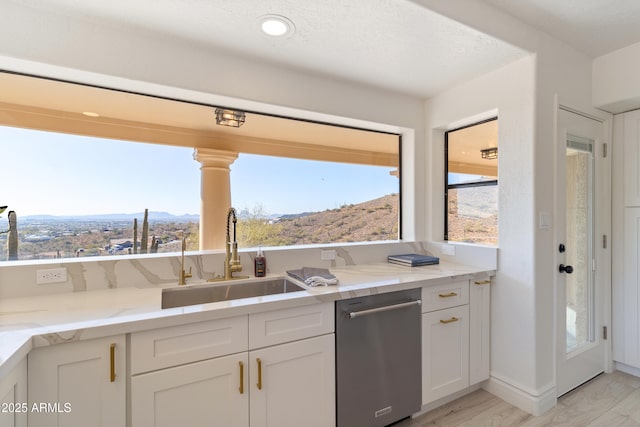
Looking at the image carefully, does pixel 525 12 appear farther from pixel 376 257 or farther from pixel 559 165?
pixel 376 257

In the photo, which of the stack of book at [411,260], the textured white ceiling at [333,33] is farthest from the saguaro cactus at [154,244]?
the stack of book at [411,260]

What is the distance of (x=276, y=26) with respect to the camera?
5.44ft

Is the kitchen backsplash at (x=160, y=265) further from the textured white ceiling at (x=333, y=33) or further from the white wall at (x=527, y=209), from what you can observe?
the textured white ceiling at (x=333, y=33)

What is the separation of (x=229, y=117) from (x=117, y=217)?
1.03m

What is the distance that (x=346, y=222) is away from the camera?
2736mm

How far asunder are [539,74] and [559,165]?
0.61 metres

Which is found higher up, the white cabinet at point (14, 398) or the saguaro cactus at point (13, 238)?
the saguaro cactus at point (13, 238)

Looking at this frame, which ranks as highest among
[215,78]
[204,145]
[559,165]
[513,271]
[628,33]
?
[628,33]

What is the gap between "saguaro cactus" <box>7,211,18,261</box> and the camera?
1.68 meters

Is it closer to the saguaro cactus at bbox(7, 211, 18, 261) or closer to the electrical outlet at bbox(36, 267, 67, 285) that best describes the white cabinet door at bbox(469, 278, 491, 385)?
the electrical outlet at bbox(36, 267, 67, 285)

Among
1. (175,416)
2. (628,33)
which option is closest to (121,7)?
(175,416)

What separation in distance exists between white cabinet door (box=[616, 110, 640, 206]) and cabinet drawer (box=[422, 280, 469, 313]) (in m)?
1.50

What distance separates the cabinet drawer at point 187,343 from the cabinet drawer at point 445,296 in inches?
44.9

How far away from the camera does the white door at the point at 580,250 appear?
2.10 m
